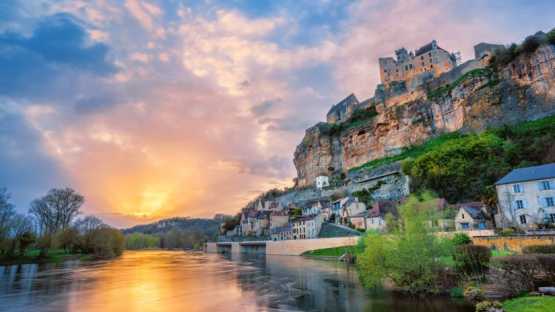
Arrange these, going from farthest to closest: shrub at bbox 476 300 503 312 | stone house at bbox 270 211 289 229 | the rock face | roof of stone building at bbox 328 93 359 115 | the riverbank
Result: roof of stone building at bbox 328 93 359 115 → stone house at bbox 270 211 289 229 → the rock face → the riverbank → shrub at bbox 476 300 503 312

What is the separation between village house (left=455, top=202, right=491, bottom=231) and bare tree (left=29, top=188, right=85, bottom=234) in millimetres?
69923

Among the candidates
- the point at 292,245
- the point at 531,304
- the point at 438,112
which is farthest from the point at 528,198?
the point at 438,112

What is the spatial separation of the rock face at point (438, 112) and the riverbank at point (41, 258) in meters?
67.1

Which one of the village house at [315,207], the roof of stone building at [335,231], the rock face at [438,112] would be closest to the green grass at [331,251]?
the roof of stone building at [335,231]

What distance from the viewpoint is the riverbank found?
4709 cm

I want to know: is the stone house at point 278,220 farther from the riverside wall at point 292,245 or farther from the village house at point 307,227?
the village house at point 307,227

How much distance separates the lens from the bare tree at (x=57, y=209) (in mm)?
64562

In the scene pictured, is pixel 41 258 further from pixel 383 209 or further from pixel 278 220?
pixel 383 209

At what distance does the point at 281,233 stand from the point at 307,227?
922cm

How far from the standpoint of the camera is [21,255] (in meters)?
49.5

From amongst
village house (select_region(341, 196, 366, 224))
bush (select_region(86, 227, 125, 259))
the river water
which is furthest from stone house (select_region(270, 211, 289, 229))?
the river water

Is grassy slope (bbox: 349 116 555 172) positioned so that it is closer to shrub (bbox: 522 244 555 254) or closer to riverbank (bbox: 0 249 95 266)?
shrub (bbox: 522 244 555 254)

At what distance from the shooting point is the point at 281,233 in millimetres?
70812

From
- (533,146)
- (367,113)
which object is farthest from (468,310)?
(367,113)
